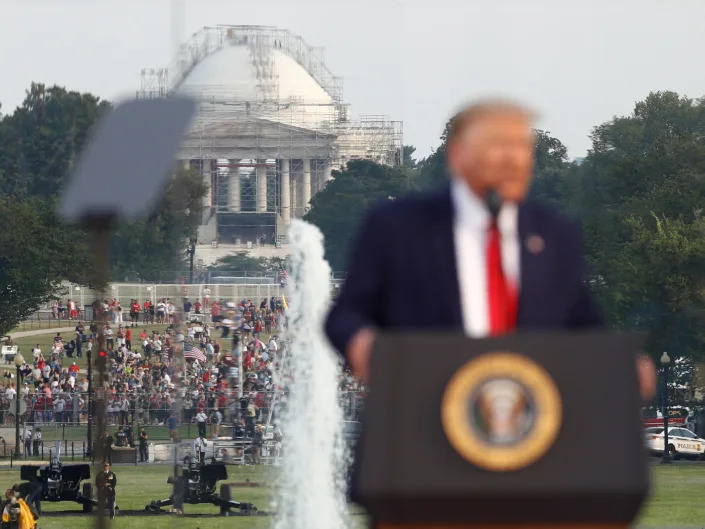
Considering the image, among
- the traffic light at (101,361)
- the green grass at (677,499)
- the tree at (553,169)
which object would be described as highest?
the tree at (553,169)

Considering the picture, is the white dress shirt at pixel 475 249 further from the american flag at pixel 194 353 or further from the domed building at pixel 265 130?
the domed building at pixel 265 130

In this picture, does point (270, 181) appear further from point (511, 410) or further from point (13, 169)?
point (511, 410)

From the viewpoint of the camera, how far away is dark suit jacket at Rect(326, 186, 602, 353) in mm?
4125

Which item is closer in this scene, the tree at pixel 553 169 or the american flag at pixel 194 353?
the american flag at pixel 194 353

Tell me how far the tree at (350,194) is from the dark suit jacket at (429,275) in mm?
54761

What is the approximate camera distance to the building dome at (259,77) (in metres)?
134

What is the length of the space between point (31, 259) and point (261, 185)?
6813 centimetres

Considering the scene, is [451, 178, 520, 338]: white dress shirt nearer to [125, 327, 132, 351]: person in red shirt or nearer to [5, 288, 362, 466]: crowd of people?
[5, 288, 362, 466]: crowd of people

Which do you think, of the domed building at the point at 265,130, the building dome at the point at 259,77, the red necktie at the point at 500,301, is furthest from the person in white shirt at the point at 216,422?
the building dome at the point at 259,77

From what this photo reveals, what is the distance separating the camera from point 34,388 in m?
59.2

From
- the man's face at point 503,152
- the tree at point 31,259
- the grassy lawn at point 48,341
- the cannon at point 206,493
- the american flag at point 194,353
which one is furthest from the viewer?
the tree at point 31,259

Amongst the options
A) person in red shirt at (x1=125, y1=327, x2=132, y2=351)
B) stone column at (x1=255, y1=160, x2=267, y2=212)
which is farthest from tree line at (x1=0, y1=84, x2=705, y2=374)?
stone column at (x1=255, y1=160, x2=267, y2=212)

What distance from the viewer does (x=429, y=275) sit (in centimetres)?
415

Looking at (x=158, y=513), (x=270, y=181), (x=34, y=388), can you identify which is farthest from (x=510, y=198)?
(x=270, y=181)
